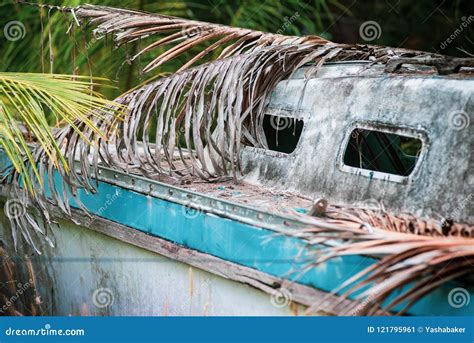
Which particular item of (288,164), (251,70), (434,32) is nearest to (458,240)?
(288,164)

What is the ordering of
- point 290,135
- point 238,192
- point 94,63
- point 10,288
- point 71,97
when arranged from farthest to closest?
point 94,63, point 10,288, point 290,135, point 238,192, point 71,97

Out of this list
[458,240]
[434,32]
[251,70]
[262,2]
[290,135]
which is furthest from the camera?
[434,32]

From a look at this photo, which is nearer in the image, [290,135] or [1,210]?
[290,135]

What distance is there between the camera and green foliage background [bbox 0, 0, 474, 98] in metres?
5.87

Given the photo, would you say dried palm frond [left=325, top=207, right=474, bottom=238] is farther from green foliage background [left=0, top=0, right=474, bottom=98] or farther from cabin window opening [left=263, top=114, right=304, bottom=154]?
green foliage background [left=0, top=0, right=474, bottom=98]

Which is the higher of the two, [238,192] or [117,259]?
[238,192]

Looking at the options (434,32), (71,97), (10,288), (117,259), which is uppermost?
(434,32)

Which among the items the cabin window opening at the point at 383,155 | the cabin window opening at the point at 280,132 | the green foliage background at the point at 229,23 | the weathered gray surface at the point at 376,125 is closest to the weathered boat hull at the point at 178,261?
the weathered gray surface at the point at 376,125

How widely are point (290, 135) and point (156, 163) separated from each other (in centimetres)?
81

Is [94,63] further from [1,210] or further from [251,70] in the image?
[251,70]

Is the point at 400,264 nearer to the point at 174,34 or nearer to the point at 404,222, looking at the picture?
the point at 404,222

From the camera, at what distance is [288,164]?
11.4 feet

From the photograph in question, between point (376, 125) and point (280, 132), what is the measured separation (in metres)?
0.90

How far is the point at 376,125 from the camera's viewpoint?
10.5 feet
